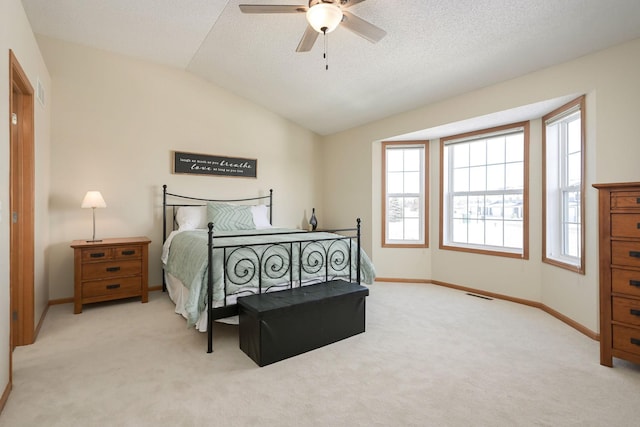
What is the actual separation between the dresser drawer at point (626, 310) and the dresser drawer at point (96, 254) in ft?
14.6

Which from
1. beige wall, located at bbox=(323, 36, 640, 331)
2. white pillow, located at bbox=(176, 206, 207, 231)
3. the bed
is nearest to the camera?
the bed

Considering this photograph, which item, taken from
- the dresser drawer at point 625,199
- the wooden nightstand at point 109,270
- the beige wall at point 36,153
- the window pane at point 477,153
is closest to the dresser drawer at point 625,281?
the dresser drawer at point 625,199

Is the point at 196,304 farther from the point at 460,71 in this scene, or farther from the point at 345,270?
the point at 460,71

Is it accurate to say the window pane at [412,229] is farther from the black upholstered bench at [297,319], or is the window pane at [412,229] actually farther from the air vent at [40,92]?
the air vent at [40,92]

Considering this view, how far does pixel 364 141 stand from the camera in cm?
493

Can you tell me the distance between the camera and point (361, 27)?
7.43 feet

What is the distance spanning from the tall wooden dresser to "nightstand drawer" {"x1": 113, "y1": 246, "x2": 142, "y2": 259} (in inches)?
165

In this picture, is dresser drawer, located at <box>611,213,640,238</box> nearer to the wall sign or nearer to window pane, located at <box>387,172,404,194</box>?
window pane, located at <box>387,172,404,194</box>

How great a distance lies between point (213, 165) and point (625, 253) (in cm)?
442

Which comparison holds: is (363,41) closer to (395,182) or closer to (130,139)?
(395,182)

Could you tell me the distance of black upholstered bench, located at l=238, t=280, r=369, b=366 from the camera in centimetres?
224

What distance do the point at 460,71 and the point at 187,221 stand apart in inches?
140

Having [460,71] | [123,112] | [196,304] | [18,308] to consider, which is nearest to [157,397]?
[196,304]

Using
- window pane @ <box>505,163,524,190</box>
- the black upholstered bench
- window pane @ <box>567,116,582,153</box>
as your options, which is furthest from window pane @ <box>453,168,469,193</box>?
the black upholstered bench
